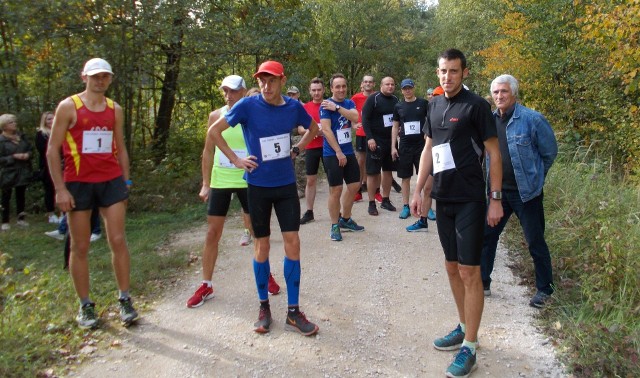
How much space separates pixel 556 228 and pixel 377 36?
27.0m

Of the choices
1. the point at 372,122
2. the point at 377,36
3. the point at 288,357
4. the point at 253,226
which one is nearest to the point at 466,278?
the point at 288,357

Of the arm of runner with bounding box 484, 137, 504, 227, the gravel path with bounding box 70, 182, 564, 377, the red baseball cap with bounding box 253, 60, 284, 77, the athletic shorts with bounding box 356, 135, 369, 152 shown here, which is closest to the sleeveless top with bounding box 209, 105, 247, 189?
the red baseball cap with bounding box 253, 60, 284, 77

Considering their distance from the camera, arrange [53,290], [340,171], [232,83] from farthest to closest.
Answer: [340,171], [53,290], [232,83]

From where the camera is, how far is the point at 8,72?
26.8ft

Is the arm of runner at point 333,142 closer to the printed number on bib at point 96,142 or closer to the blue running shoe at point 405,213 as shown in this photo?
the blue running shoe at point 405,213

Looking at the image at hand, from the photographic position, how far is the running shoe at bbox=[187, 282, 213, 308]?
467cm

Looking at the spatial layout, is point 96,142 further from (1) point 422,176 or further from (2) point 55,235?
(2) point 55,235

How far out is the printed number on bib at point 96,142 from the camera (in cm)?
409

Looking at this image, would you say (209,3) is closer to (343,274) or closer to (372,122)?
(372,122)

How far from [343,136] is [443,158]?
11.6 feet

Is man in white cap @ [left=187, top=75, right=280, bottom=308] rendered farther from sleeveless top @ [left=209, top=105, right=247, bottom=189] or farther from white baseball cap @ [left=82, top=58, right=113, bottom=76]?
white baseball cap @ [left=82, top=58, right=113, bottom=76]

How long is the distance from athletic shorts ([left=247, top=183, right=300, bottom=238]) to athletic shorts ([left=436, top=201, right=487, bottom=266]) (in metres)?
1.17

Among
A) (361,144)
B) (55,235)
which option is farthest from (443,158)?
(55,235)

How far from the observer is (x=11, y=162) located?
25.1ft
